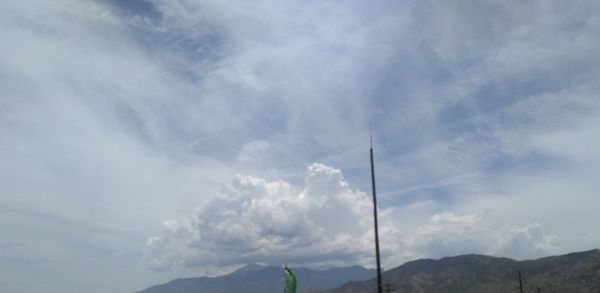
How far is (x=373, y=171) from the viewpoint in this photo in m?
18.8

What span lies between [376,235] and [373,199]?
1.56 m

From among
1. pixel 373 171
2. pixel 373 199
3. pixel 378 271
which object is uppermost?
pixel 373 171

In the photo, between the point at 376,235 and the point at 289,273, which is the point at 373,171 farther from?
the point at 289,273

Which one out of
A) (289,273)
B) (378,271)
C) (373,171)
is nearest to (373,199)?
(373,171)

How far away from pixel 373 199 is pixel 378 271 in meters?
2.81

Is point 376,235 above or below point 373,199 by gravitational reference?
below

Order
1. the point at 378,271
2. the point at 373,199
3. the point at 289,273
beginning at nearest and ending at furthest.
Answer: the point at 378,271 < the point at 373,199 < the point at 289,273

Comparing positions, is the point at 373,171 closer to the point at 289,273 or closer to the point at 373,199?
the point at 373,199

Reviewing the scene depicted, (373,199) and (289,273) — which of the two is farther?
(289,273)

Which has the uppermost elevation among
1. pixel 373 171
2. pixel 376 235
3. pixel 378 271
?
pixel 373 171

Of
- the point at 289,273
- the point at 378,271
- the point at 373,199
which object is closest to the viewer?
the point at 378,271

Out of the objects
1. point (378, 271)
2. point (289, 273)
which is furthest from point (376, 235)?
point (289, 273)

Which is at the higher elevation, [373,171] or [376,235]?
[373,171]

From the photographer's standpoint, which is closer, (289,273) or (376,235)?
(376,235)
